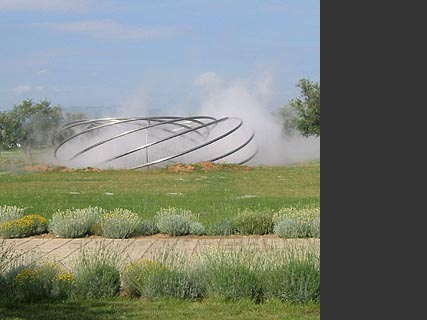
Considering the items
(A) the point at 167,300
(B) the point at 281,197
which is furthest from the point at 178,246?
(B) the point at 281,197

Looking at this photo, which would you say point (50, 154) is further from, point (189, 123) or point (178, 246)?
point (178, 246)

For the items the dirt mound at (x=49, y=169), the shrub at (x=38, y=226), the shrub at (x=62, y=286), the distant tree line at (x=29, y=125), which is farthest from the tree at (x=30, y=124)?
the shrub at (x=62, y=286)

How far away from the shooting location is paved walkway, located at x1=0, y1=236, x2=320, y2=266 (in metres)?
9.98

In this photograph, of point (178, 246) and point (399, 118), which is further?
point (178, 246)

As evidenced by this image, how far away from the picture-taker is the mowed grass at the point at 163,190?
722 inches

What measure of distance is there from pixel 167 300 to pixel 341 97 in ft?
18.4

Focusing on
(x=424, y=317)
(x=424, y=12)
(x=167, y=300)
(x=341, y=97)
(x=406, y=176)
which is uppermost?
(x=424, y=12)

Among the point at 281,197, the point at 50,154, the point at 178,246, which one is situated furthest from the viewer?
the point at 50,154

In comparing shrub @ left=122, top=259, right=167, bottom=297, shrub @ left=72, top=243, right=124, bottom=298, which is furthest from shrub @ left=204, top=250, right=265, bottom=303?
shrub @ left=72, top=243, right=124, bottom=298

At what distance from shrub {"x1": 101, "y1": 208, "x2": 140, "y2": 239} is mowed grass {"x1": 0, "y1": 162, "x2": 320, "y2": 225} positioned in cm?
273

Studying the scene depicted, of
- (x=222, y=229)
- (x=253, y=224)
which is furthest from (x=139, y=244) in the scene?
(x=253, y=224)

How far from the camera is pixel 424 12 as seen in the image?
1.23 m

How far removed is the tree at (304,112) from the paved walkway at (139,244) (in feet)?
127

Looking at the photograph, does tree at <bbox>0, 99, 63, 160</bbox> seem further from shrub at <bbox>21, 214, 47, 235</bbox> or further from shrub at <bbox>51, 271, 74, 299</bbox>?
shrub at <bbox>51, 271, 74, 299</bbox>
